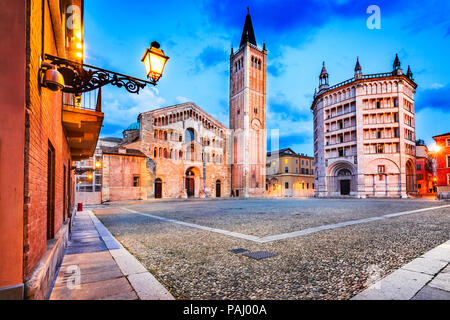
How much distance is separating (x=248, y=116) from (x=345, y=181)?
21238 millimetres

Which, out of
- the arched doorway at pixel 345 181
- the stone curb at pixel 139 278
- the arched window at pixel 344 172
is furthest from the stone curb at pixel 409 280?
the arched window at pixel 344 172

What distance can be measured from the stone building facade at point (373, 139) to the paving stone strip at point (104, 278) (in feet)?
128

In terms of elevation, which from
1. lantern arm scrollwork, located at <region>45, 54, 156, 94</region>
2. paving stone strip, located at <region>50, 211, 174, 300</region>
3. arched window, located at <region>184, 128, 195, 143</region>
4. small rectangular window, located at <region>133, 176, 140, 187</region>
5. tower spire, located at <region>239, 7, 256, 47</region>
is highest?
tower spire, located at <region>239, 7, 256, 47</region>

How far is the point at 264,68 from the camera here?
47.7 m

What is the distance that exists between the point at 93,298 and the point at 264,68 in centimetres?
5072

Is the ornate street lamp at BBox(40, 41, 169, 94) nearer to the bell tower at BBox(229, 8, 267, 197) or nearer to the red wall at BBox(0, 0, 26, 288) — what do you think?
the red wall at BBox(0, 0, 26, 288)

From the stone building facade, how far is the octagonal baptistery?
1967cm

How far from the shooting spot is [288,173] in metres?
57.6

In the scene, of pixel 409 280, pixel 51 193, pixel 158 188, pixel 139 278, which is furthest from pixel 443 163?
pixel 51 193

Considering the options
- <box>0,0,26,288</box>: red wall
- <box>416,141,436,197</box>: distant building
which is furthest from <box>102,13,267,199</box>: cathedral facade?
<box>416,141,436,197</box>: distant building

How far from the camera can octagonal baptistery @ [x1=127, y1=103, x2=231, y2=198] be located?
32438mm

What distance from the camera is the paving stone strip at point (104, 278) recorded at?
3.09 metres

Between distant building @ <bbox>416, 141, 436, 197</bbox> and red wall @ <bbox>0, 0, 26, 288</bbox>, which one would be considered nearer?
red wall @ <bbox>0, 0, 26, 288</bbox>
